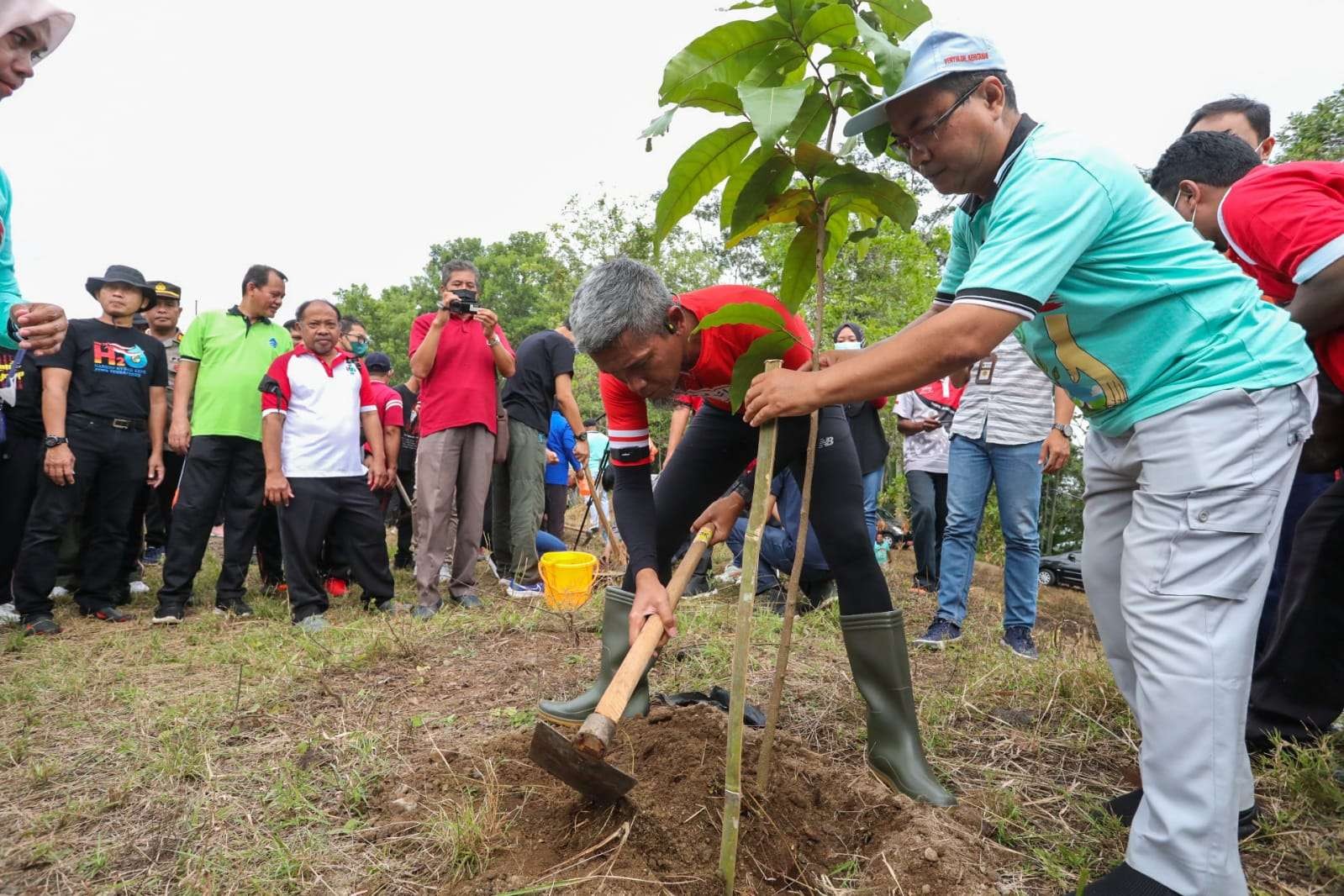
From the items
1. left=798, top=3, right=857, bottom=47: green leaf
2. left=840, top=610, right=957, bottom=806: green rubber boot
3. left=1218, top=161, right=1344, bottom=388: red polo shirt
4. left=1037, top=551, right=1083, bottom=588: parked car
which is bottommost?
left=1037, top=551, right=1083, bottom=588: parked car

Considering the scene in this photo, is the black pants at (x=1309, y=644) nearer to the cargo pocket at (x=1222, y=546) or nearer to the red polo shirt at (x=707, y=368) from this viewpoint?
the cargo pocket at (x=1222, y=546)

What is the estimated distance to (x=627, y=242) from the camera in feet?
59.3

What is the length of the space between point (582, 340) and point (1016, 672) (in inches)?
87.3

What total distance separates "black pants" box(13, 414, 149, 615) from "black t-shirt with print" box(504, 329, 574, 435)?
238cm

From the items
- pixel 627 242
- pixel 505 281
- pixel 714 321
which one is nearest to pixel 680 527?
pixel 714 321

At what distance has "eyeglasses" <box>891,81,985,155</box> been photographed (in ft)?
5.54

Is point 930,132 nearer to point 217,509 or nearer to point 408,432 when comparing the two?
point 217,509

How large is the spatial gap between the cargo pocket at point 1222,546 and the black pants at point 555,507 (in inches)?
230

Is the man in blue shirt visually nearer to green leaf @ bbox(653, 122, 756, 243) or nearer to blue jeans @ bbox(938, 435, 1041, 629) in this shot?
blue jeans @ bbox(938, 435, 1041, 629)

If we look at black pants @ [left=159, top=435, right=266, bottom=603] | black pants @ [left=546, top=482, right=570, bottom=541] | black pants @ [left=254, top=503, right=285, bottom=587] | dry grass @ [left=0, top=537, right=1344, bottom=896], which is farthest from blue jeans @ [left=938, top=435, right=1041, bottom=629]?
black pants @ [left=254, top=503, right=285, bottom=587]

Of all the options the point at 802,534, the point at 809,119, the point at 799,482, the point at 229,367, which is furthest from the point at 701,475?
the point at 229,367

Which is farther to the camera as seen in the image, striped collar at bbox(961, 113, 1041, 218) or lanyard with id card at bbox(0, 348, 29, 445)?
lanyard with id card at bbox(0, 348, 29, 445)

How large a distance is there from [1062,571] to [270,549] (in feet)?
26.3

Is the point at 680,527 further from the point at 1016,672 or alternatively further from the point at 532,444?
the point at 532,444
